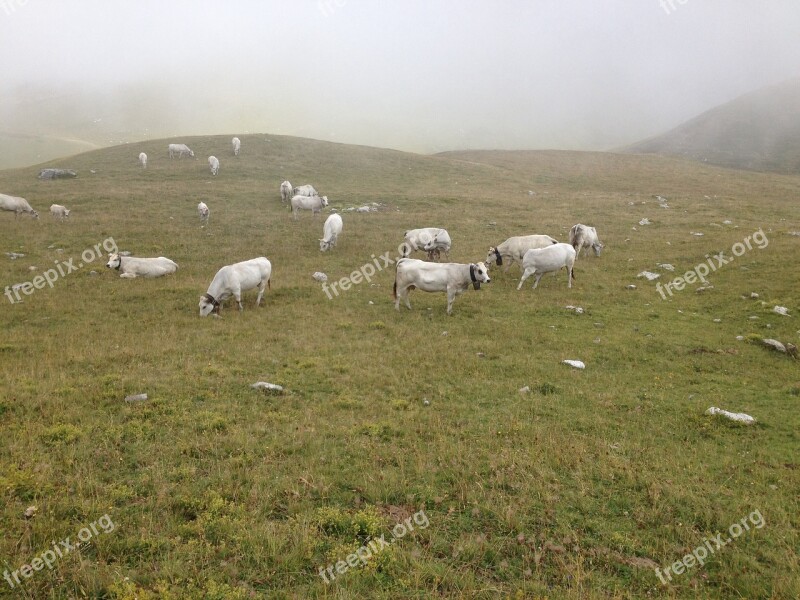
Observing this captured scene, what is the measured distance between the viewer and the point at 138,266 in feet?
70.5

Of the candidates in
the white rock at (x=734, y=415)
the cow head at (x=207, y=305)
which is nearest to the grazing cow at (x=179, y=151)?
the cow head at (x=207, y=305)

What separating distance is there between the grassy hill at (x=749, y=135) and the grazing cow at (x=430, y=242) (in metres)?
102

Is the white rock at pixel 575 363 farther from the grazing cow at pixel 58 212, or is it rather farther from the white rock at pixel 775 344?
the grazing cow at pixel 58 212

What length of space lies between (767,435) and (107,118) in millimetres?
232367

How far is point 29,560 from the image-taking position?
17.9ft

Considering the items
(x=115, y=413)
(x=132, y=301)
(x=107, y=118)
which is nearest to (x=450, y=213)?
(x=132, y=301)

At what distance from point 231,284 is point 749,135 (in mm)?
158651

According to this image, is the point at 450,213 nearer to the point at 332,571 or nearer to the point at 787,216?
the point at 787,216

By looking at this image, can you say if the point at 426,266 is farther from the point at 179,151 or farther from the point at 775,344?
the point at 179,151

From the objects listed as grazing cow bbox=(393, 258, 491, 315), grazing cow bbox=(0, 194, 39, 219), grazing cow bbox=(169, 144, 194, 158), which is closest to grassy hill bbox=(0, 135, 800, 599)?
grazing cow bbox=(393, 258, 491, 315)

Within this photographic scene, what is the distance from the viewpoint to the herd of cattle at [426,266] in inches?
693

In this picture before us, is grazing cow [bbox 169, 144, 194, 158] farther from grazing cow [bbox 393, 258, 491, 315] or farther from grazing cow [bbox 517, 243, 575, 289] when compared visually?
grazing cow [bbox 517, 243, 575, 289]

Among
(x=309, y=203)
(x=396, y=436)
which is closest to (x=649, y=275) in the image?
(x=396, y=436)

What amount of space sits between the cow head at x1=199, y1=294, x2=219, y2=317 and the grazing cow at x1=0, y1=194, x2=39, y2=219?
76.2 ft
